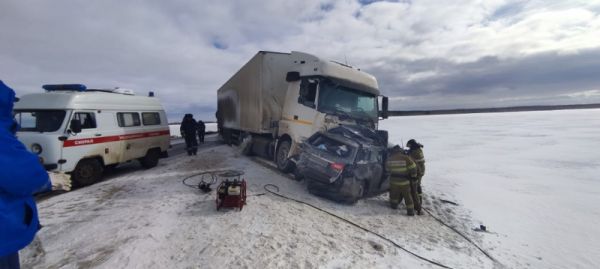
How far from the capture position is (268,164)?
9898mm

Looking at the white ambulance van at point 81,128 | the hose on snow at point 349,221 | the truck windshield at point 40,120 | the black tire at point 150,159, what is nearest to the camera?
the hose on snow at point 349,221

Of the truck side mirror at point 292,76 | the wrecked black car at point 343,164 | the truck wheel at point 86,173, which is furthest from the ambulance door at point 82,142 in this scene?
the truck side mirror at point 292,76

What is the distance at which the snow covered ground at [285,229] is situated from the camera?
392 centimetres

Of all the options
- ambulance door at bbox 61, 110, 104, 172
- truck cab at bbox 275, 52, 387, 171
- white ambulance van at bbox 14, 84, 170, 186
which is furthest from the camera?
truck cab at bbox 275, 52, 387, 171

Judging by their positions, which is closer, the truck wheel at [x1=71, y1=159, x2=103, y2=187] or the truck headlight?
the truck headlight

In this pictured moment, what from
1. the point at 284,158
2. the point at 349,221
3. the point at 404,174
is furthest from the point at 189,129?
the point at 404,174

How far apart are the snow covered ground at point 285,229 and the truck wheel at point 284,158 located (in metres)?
0.36

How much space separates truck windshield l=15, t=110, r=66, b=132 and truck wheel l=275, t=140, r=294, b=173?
5.73 m

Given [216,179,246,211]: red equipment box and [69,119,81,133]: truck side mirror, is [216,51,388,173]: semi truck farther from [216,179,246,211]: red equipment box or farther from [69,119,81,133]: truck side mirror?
[69,119,81,133]: truck side mirror

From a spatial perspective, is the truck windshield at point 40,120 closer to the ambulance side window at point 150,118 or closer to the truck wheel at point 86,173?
the truck wheel at point 86,173

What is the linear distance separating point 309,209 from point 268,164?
4068 millimetres

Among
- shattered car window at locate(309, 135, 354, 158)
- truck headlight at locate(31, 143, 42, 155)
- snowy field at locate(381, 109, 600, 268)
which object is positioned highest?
truck headlight at locate(31, 143, 42, 155)

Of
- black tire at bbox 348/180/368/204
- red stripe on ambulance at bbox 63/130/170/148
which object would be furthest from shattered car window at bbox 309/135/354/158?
red stripe on ambulance at bbox 63/130/170/148

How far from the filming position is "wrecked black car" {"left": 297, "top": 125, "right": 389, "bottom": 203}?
22.0 ft
